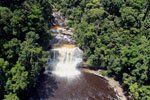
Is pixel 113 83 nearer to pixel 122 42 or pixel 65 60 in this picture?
pixel 122 42

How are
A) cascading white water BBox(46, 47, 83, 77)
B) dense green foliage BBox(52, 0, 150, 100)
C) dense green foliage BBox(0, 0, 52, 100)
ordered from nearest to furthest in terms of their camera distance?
dense green foliage BBox(0, 0, 52, 100)
dense green foliage BBox(52, 0, 150, 100)
cascading white water BBox(46, 47, 83, 77)

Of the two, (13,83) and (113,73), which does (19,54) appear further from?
(113,73)

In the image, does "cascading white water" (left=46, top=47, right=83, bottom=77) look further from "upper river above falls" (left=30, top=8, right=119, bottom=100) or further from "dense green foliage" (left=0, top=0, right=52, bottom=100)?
"dense green foliage" (left=0, top=0, right=52, bottom=100)

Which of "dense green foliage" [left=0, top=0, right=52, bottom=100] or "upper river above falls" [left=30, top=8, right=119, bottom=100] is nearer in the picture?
"dense green foliage" [left=0, top=0, right=52, bottom=100]

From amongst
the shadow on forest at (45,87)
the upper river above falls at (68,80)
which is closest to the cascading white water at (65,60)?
the upper river above falls at (68,80)

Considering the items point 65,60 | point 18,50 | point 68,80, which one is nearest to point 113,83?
point 68,80

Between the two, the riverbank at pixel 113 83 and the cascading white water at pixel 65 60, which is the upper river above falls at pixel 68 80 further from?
the riverbank at pixel 113 83

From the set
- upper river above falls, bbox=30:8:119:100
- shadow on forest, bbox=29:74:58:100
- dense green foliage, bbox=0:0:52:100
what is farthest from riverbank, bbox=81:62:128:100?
dense green foliage, bbox=0:0:52:100

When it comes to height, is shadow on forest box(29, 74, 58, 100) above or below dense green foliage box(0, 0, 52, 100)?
below
